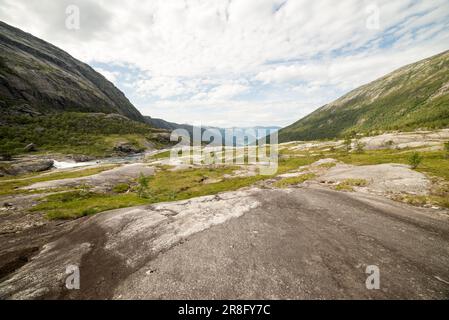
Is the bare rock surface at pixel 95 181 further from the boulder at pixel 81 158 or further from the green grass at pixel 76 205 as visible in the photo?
the boulder at pixel 81 158

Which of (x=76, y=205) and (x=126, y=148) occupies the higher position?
(x=126, y=148)

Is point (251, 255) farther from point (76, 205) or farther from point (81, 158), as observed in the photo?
point (81, 158)

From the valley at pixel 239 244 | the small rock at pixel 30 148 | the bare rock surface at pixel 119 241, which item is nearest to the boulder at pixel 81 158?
the small rock at pixel 30 148

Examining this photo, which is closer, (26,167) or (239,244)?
(239,244)

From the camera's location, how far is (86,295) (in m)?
11.2

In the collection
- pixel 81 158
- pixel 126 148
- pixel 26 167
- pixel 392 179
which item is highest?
pixel 126 148

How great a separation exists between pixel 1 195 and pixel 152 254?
47824mm

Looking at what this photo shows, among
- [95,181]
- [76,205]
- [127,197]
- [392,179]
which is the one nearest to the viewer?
[392,179]

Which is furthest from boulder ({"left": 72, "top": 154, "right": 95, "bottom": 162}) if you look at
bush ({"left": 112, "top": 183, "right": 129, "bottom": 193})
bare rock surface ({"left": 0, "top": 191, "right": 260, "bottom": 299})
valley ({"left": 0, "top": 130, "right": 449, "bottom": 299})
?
bare rock surface ({"left": 0, "top": 191, "right": 260, "bottom": 299})

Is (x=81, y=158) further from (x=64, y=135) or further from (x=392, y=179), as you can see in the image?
(x=392, y=179)

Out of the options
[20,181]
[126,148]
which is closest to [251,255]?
[20,181]

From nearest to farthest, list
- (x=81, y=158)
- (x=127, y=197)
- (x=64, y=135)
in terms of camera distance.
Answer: (x=127, y=197)
(x=81, y=158)
(x=64, y=135)
